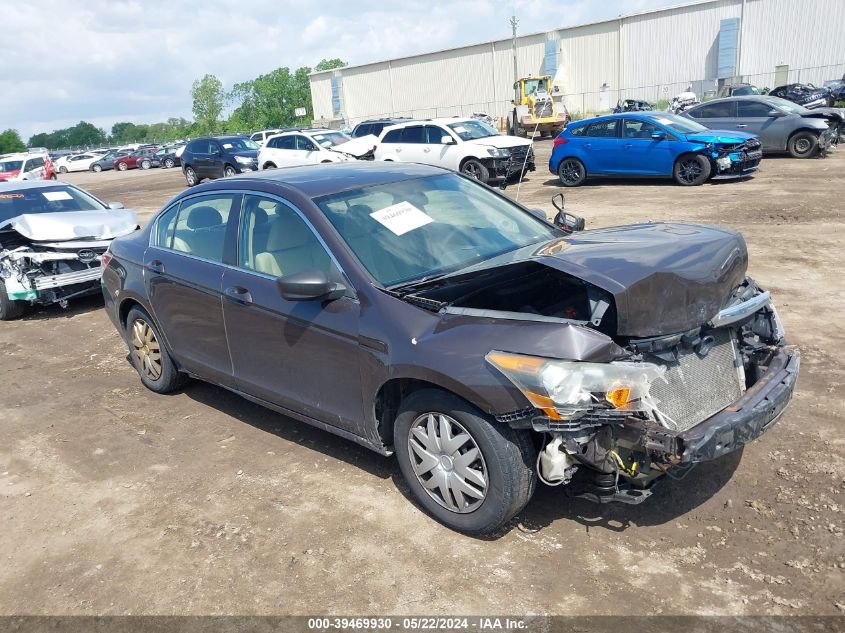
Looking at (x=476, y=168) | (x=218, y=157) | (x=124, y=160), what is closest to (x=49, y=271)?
(x=476, y=168)

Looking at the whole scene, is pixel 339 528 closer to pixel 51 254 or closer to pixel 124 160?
pixel 51 254

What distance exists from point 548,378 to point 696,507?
4.26ft

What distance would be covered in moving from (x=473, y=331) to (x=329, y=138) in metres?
19.8

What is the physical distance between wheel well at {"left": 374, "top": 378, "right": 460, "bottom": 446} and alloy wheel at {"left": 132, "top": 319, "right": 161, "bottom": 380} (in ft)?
8.27

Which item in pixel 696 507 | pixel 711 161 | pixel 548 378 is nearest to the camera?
pixel 548 378

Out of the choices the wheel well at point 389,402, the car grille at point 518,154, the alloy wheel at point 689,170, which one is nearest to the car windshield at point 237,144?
the car grille at point 518,154

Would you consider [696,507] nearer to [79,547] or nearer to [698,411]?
[698,411]

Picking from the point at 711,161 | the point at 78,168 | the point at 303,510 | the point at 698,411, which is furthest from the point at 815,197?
the point at 78,168

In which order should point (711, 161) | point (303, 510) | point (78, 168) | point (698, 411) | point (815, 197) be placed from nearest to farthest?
point (698, 411), point (303, 510), point (815, 197), point (711, 161), point (78, 168)

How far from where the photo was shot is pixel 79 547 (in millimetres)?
3797

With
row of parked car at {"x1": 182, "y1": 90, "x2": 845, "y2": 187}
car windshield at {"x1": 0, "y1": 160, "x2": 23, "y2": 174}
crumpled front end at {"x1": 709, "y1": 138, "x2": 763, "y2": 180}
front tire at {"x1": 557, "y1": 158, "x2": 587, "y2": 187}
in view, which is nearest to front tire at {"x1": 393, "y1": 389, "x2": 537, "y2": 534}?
row of parked car at {"x1": 182, "y1": 90, "x2": 845, "y2": 187}

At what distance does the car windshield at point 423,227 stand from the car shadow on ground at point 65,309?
19.7 ft

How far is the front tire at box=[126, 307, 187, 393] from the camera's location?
5.54 meters

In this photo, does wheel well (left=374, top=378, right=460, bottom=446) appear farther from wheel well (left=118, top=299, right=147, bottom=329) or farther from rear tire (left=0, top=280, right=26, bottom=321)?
rear tire (left=0, top=280, right=26, bottom=321)
